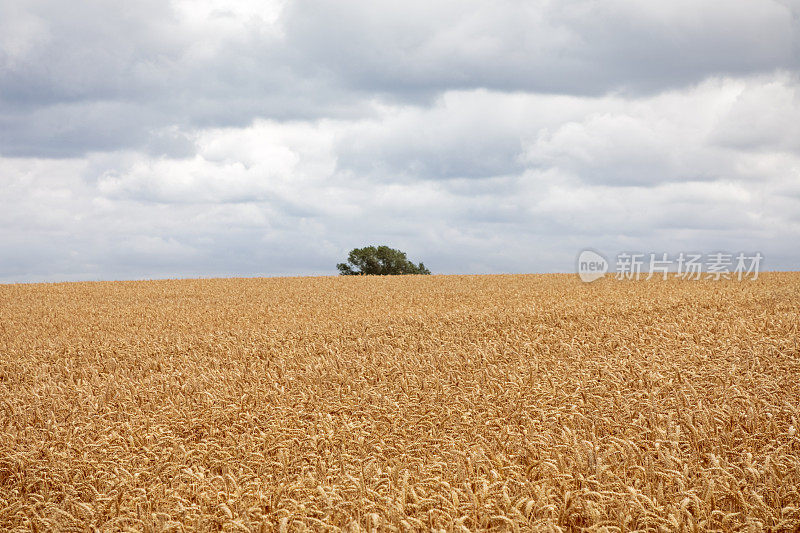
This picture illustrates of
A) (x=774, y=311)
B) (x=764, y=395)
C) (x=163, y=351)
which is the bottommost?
(x=163, y=351)

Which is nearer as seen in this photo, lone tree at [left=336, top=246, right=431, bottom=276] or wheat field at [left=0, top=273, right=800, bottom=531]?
wheat field at [left=0, top=273, right=800, bottom=531]

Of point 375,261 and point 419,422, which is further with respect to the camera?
point 375,261

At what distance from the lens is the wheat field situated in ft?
15.0

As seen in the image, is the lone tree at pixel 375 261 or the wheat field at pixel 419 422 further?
the lone tree at pixel 375 261

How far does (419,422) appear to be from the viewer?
7.34 meters

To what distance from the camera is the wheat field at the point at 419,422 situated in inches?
180

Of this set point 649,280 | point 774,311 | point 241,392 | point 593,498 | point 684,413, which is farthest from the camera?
point 649,280

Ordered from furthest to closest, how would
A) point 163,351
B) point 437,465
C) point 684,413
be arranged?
point 163,351
point 684,413
point 437,465

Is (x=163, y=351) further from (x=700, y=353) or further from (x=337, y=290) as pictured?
(x=337, y=290)

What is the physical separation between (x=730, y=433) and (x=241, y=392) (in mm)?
6815

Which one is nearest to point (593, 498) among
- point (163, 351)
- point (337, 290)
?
point (163, 351)

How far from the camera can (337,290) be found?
93.2 ft

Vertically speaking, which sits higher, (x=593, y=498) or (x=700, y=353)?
(x=700, y=353)

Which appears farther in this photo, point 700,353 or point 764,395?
point 700,353
